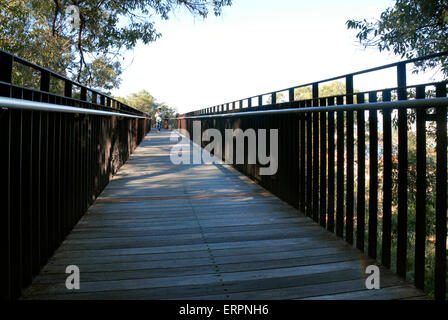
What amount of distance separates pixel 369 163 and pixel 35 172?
2358 mm

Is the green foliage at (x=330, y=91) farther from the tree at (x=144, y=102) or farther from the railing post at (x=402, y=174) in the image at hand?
the tree at (x=144, y=102)

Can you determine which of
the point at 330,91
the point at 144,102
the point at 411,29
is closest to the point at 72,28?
the point at 411,29

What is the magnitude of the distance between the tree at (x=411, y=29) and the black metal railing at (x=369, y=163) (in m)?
5.08

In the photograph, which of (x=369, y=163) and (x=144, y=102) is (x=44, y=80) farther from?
(x=144, y=102)

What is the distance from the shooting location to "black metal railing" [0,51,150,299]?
6.11 feet

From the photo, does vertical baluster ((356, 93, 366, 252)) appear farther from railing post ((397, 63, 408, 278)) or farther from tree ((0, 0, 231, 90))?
tree ((0, 0, 231, 90))

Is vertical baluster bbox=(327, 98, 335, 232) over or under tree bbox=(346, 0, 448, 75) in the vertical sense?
under

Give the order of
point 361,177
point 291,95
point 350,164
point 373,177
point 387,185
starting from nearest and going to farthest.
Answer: point 387,185 → point 373,177 → point 361,177 → point 350,164 → point 291,95

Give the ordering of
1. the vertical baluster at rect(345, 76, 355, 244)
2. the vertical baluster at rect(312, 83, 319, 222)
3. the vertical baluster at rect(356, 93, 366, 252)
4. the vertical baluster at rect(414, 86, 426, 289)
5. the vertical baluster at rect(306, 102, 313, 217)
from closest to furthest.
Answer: the vertical baluster at rect(414, 86, 426, 289), the vertical baluster at rect(356, 93, 366, 252), the vertical baluster at rect(345, 76, 355, 244), the vertical baluster at rect(312, 83, 319, 222), the vertical baluster at rect(306, 102, 313, 217)

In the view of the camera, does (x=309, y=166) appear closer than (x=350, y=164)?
No

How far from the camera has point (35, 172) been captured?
90.4 inches

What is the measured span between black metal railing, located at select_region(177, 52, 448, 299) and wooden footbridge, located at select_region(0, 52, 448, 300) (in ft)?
0.03

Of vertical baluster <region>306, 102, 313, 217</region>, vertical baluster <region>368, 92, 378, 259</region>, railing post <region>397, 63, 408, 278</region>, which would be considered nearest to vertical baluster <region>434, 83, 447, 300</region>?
railing post <region>397, 63, 408, 278</region>
